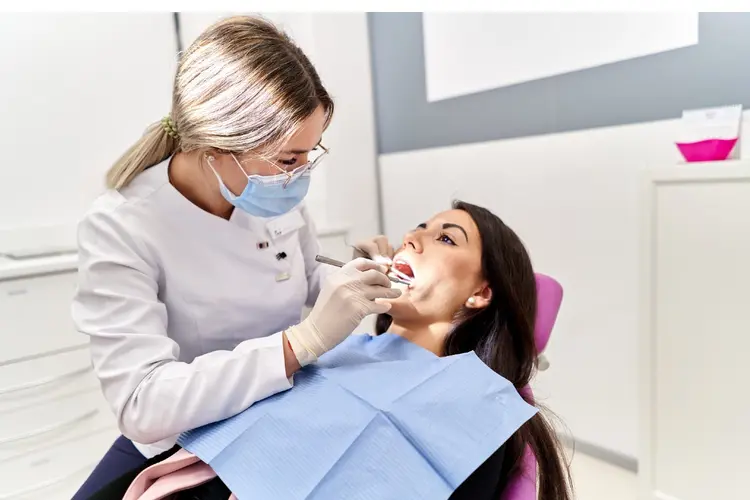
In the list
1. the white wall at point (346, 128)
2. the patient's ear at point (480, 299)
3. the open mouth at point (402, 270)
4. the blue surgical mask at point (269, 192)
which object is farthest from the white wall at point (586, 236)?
the blue surgical mask at point (269, 192)

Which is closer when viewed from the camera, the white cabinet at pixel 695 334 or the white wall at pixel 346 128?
the white cabinet at pixel 695 334

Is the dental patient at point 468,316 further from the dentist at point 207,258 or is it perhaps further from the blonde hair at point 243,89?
the blonde hair at point 243,89

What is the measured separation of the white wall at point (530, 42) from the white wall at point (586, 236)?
256 millimetres

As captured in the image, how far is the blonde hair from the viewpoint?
1020 mm

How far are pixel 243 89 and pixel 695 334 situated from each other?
1266 mm

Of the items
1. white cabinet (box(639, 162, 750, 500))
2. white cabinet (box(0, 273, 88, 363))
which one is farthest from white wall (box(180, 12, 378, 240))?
white cabinet (box(639, 162, 750, 500))

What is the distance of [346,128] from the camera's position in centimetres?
278

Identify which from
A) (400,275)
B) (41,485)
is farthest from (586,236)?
(41,485)

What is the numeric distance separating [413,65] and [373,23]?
14.2 inches

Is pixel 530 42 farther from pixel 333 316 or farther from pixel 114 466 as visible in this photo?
pixel 114 466

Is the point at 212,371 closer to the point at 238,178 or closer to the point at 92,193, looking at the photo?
the point at 238,178

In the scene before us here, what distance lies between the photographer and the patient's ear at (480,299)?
129cm

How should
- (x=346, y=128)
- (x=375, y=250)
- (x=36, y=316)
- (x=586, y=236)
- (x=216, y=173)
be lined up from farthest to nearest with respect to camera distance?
(x=346, y=128) < (x=586, y=236) < (x=36, y=316) < (x=375, y=250) < (x=216, y=173)

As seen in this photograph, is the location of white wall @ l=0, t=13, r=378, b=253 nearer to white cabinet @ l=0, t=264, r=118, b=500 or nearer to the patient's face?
white cabinet @ l=0, t=264, r=118, b=500
